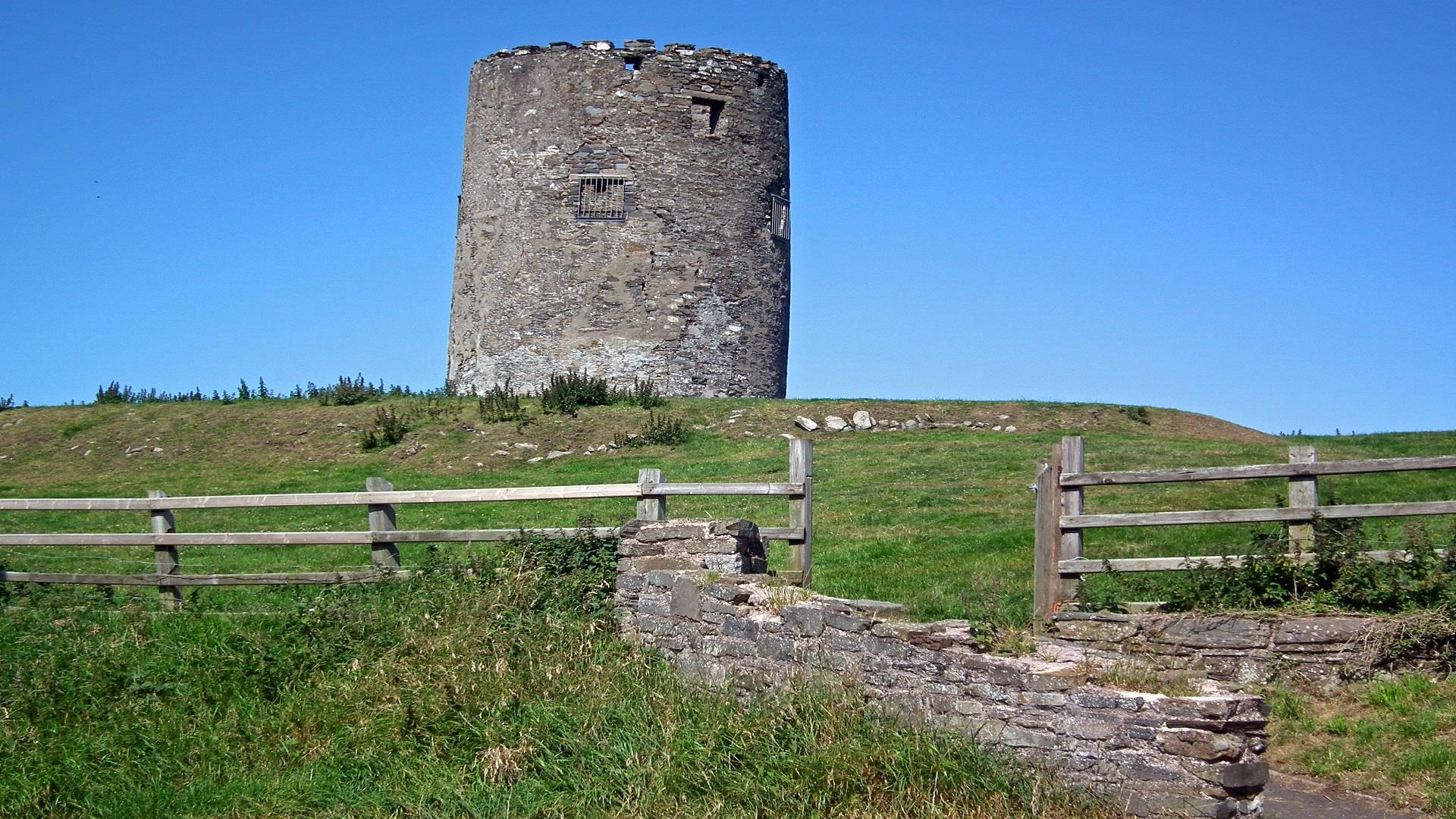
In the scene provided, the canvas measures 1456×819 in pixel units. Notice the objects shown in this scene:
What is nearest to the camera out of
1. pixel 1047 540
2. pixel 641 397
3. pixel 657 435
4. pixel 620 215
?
pixel 1047 540

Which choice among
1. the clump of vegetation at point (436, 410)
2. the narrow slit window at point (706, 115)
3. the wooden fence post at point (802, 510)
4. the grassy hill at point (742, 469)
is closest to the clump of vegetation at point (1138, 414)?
the grassy hill at point (742, 469)

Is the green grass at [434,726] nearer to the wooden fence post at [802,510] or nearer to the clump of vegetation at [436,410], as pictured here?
the wooden fence post at [802,510]

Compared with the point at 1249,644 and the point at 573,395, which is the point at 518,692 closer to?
the point at 1249,644

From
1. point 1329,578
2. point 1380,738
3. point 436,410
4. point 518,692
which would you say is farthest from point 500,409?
point 1380,738

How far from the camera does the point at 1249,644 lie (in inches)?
366

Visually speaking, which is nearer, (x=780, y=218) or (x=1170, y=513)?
(x=1170, y=513)

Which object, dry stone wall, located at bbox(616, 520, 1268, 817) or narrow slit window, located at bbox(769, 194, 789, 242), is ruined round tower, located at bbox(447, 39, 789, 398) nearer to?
narrow slit window, located at bbox(769, 194, 789, 242)

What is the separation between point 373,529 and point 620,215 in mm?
17287

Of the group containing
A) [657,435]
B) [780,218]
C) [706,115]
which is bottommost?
[657,435]

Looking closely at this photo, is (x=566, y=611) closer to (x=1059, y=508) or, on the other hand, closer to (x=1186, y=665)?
(x=1059, y=508)

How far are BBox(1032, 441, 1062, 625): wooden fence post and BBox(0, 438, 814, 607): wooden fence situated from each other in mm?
1809

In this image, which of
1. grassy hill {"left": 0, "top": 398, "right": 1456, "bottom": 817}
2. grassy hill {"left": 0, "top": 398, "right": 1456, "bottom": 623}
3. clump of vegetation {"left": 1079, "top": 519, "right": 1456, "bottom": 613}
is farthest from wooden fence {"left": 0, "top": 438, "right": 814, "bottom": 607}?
clump of vegetation {"left": 1079, "top": 519, "right": 1456, "bottom": 613}

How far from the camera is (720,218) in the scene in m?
29.3

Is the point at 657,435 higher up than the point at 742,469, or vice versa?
the point at 657,435
